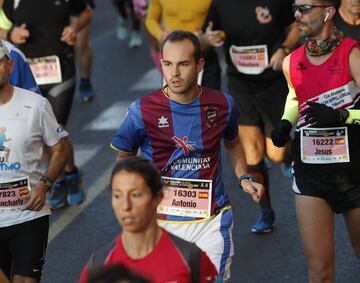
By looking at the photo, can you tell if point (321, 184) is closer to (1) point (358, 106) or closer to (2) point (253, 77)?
(1) point (358, 106)

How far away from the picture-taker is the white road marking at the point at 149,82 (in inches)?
529

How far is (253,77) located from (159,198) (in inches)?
154

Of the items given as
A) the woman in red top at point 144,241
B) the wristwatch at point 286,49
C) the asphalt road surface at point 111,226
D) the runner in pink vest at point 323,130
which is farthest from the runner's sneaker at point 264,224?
the woman in red top at point 144,241

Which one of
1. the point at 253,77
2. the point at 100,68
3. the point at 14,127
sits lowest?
the point at 100,68

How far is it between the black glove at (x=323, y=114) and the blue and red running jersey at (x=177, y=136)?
500mm

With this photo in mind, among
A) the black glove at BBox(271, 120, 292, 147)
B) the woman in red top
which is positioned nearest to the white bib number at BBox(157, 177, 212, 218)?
the black glove at BBox(271, 120, 292, 147)

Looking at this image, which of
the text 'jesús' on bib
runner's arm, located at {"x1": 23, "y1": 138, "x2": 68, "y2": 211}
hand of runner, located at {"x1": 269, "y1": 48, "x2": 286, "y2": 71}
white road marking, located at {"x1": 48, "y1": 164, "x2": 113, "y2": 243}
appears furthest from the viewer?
white road marking, located at {"x1": 48, "y1": 164, "x2": 113, "y2": 243}

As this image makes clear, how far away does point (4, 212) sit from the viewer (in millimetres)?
6129

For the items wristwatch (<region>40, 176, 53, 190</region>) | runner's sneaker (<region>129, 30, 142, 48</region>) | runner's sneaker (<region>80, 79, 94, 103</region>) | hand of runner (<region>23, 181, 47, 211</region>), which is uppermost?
wristwatch (<region>40, 176, 53, 190</region>)

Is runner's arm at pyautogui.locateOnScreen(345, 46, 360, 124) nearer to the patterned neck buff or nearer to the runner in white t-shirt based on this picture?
the patterned neck buff

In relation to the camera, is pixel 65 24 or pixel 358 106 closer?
pixel 358 106

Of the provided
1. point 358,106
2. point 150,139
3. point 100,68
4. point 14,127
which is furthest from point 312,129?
point 100,68

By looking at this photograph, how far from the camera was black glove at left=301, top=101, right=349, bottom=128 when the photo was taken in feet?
20.1

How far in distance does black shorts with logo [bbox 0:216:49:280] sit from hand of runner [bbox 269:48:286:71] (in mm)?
2656
